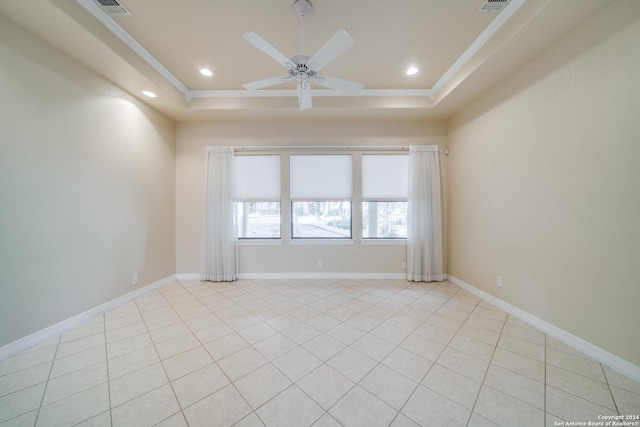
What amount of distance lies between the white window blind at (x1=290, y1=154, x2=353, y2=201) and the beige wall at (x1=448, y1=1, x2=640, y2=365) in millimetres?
2118

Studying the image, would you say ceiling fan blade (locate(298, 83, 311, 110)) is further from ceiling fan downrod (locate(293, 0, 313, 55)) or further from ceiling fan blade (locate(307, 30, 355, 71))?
ceiling fan downrod (locate(293, 0, 313, 55))

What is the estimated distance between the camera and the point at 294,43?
2.53 metres

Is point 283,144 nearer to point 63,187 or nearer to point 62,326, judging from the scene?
point 63,187

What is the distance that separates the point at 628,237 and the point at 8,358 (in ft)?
17.4

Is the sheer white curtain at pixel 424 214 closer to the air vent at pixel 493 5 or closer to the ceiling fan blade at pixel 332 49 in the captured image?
the air vent at pixel 493 5

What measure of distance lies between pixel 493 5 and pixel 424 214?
271 cm

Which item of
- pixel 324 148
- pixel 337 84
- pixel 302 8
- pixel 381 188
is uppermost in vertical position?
pixel 302 8

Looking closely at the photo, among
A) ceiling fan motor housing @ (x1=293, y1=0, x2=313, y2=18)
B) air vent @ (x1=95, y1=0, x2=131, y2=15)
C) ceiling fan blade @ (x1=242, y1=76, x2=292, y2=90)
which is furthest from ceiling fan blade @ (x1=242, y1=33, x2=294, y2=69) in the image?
air vent @ (x1=95, y1=0, x2=131, y2=15)

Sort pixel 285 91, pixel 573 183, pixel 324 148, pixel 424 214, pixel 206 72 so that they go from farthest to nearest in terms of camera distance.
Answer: pixel 324 148
pixel 424 214
pixel 285 91
pixel 206 72
pixel 573 183

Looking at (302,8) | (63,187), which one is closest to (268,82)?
(302,8)

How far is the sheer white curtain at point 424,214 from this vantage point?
3.88 meters

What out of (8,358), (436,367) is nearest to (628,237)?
(436,367)

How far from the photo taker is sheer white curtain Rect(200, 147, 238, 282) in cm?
392
